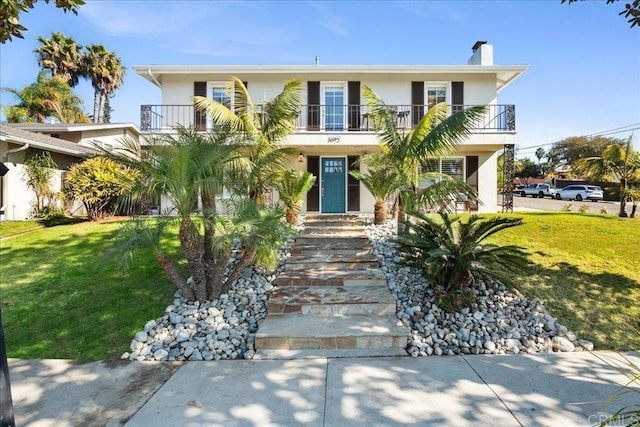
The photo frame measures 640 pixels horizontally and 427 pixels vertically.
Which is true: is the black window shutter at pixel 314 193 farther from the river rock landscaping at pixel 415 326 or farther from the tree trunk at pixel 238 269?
the tree trunk at pixel 238 269

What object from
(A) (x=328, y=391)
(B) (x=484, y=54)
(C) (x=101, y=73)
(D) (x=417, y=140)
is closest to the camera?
(A) (x=328, y=391)

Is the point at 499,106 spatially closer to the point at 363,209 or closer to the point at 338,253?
the point at 363,209

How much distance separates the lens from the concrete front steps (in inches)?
184

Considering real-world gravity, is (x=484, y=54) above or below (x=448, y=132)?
above

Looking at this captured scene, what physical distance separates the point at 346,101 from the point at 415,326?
11.4 meters

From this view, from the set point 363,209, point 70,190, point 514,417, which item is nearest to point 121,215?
point 70,190

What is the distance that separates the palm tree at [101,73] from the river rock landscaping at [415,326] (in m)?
31.5

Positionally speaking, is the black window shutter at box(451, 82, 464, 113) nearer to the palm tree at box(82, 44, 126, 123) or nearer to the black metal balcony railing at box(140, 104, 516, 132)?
the black metal balcony railing at box(140, 104, 516, 132)

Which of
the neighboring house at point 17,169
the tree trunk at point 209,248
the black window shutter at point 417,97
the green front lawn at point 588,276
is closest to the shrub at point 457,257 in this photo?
the green front lawn at point 588,276

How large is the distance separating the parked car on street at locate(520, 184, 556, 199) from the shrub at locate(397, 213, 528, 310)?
38.4 metres

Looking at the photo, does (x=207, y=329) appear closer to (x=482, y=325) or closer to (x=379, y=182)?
(x=482, y=325)

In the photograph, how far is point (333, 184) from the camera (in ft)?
48.7

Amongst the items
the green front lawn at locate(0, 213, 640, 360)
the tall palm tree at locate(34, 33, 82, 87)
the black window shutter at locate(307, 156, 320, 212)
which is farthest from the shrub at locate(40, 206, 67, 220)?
the tall palm tree at locate(34, 33, 82, 87)

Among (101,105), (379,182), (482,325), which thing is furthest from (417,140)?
(101,105)
